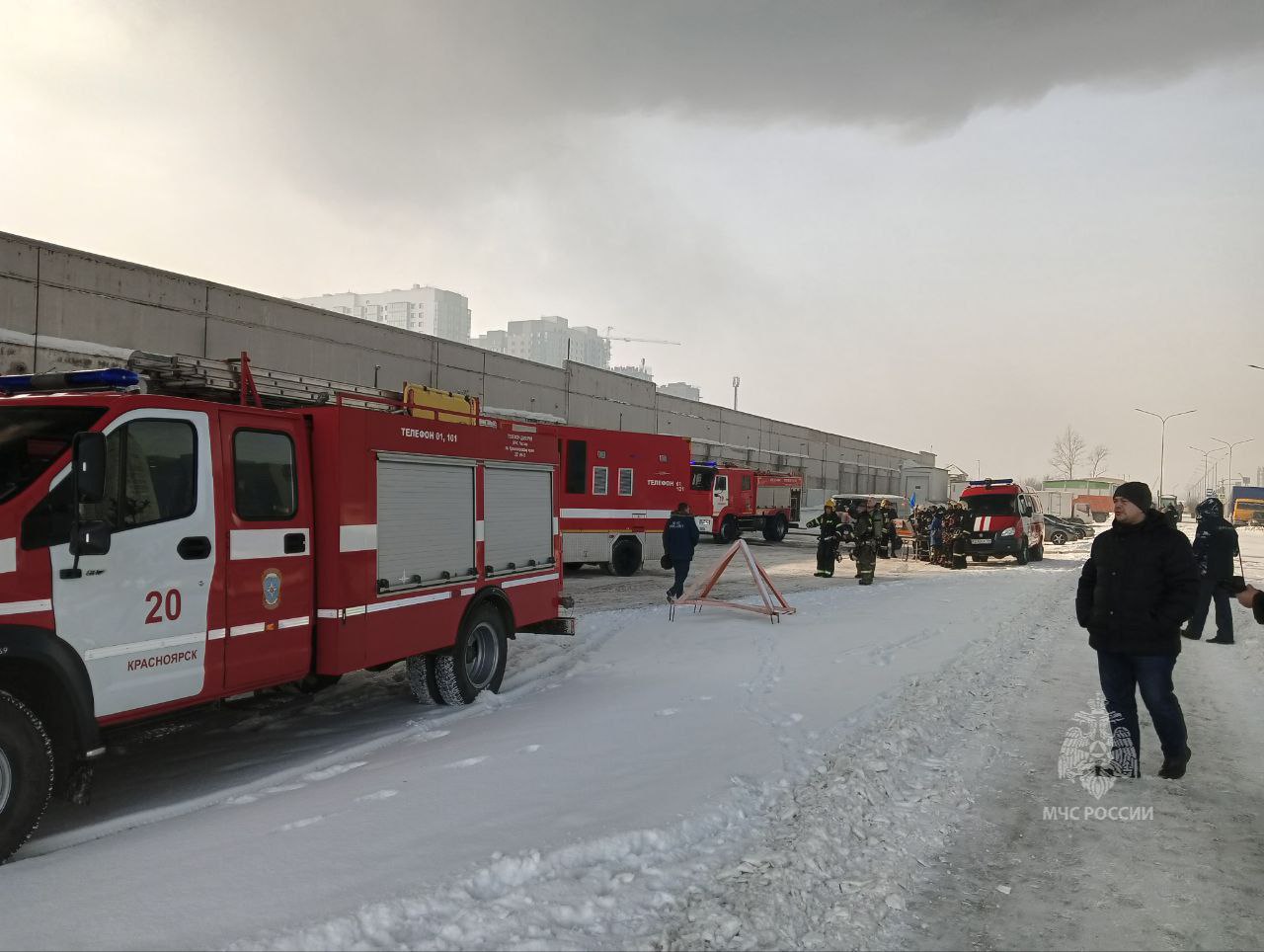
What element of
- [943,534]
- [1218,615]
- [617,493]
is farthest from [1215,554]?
[943,534]

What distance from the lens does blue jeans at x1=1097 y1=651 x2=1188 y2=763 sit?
16.7 ft

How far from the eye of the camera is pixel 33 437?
14.4 feet

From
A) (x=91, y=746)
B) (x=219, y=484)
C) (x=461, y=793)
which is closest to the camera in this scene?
(x=91, y=746)

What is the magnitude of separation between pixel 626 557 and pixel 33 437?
15466mm

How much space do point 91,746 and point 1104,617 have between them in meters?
5.97

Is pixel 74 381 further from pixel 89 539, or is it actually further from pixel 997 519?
pixel 997 519

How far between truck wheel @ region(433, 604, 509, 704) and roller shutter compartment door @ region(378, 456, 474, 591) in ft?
1.79

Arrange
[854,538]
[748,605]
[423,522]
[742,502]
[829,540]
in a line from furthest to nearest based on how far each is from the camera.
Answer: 1. [742,502]
2. [829,540]
3. [854,538]
4. [748,605]
5. [423,522]

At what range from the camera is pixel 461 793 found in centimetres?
463

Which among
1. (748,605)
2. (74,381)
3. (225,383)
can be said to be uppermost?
(225,383)

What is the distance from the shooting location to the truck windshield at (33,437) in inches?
166

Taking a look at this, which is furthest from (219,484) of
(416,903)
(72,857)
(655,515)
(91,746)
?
(655,515)

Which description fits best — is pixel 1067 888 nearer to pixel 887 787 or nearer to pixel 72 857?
pixel 887 787

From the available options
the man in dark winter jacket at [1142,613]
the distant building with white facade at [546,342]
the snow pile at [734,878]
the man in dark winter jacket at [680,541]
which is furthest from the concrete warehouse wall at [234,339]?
the distant building with white facade at [546,342]
